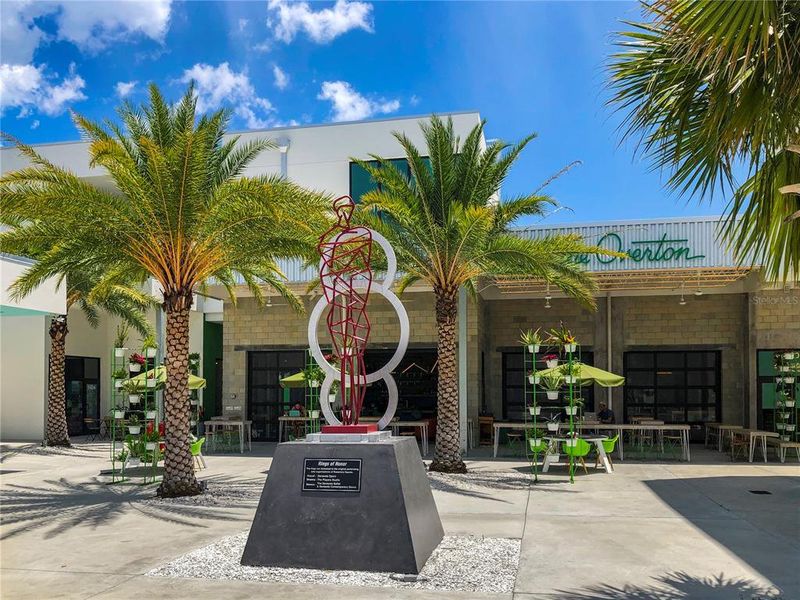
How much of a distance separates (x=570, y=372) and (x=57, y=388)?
1516 cm

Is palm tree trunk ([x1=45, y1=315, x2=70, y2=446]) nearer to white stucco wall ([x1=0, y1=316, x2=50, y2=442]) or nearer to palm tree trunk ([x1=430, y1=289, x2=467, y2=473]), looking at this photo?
white stucco wall ([x1=0, y1=316, x2=50, y2=442])

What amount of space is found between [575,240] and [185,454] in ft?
27.5

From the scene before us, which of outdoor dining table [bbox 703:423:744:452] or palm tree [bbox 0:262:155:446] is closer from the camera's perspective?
outdoor dining table [bbox 703:423:744:452]

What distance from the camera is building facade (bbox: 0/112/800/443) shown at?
21.6m

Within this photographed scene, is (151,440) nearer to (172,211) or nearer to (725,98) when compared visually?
(172,211)

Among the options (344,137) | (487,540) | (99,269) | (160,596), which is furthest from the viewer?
(344,137)

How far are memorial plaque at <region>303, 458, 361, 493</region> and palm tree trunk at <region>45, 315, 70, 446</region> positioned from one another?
53.2ft

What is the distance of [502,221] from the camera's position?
598 inches

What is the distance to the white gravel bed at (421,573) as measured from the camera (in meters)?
7.39

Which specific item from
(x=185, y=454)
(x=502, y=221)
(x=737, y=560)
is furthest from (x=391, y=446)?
(x=502, y=221)

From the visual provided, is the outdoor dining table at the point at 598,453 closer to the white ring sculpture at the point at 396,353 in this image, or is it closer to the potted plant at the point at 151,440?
the white ring sculpture at the point at 396,353

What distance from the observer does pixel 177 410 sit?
13.1 meters

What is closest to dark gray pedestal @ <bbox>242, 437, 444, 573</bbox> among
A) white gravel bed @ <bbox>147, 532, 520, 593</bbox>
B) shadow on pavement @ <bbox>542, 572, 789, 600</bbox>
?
white gravel bed @ <bbox>147, 532, 520, 593</bbox>

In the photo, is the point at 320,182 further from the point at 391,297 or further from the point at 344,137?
the point at 391,297
